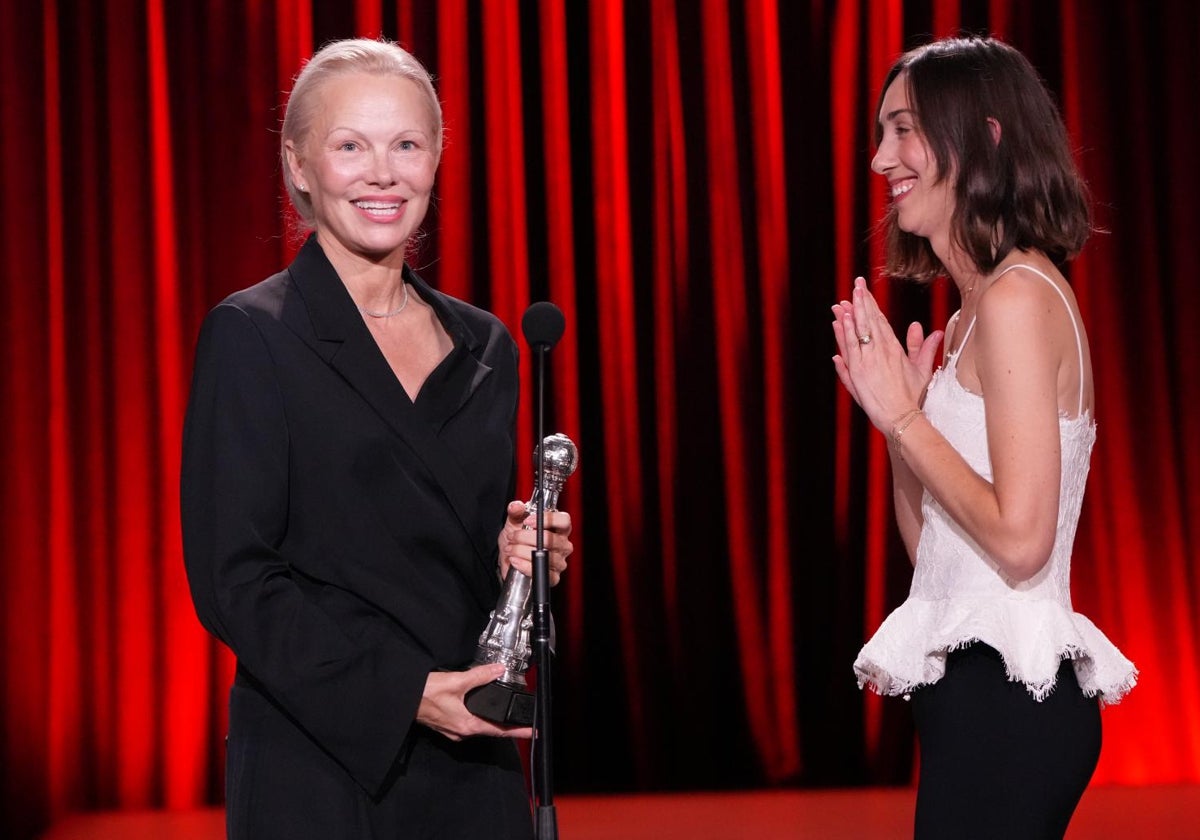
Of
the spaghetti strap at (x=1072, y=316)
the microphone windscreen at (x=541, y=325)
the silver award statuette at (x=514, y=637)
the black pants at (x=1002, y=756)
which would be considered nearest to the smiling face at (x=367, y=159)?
the microphone windscreen at (x=541, y=325)

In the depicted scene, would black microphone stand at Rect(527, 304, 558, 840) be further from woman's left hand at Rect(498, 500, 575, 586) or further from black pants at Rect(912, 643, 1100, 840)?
black pants at Rect(912, 643, 1100, 840)

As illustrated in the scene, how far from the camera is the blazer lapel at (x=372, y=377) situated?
1.55 meters

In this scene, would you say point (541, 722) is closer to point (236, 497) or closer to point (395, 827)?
point (395, 827)

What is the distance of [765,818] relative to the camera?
13.2 feet

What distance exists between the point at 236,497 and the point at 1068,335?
3.40 ft

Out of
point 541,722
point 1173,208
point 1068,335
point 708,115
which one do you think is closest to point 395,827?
point 541,722

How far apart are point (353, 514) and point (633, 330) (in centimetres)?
309

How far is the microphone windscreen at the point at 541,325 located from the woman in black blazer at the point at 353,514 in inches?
6.9

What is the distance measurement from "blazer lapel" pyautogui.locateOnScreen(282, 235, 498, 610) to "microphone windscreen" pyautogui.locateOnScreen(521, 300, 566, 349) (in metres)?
0.17

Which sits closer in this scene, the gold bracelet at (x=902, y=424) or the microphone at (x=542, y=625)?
the microphone at (x=542, y=625)

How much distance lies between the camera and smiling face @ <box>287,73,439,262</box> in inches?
63.8

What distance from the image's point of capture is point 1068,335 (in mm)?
1713

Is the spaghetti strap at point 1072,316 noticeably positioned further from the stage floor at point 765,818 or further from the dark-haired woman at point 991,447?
the stage floor at point 765,818

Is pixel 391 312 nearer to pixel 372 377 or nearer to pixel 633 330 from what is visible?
pixel 372 377
